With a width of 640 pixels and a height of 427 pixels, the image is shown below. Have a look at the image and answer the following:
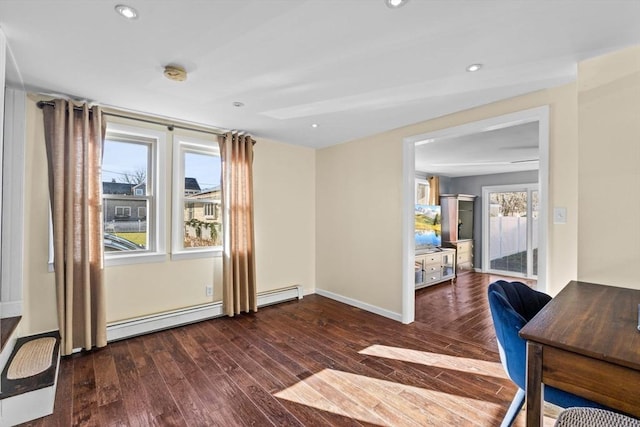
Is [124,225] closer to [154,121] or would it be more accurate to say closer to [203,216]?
[203,216]

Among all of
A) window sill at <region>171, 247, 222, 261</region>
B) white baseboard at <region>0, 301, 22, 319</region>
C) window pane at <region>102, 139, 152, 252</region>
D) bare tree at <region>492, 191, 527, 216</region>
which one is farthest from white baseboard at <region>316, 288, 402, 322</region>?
bare tree at <region>492, 191, 527, 216</region>

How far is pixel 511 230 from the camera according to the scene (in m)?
6.46

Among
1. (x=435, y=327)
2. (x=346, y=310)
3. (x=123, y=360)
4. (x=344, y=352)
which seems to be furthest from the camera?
(x=346, y=310)

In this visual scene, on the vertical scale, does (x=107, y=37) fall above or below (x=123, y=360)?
above

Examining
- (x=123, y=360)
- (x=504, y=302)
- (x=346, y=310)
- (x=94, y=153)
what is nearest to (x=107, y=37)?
(x=94, y=153)

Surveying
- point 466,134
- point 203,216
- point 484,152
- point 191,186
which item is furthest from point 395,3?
point 484,152

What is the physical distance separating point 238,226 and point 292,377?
6.59ft

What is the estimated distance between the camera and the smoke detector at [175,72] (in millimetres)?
2127

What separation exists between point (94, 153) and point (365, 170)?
3123mm

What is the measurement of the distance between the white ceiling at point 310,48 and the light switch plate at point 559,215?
3.41ft

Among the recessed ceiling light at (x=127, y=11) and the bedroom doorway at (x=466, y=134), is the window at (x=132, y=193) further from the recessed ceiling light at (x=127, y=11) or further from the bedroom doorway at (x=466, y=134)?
the bedroom doorway at (x=466, y=134)

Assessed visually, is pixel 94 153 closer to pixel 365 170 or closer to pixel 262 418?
pixel 262 418

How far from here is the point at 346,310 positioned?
3.98m

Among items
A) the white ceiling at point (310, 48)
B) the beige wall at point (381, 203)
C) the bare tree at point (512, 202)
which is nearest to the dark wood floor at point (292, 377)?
the beige wall at point (381, 203)
